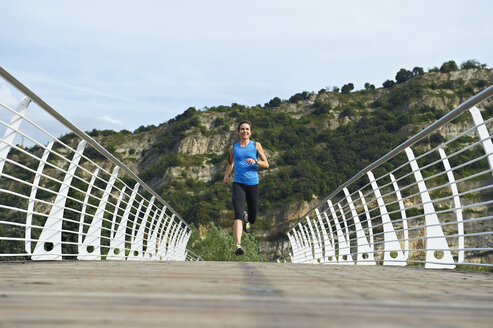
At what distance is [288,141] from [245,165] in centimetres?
7589

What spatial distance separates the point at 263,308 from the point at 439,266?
2.84 metres

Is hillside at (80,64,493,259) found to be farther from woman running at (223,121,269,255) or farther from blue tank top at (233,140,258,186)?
blue tank top at (233,140,258,186)

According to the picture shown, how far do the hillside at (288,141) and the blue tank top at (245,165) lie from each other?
47790mm

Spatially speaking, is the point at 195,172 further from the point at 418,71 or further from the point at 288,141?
the point at 418,71

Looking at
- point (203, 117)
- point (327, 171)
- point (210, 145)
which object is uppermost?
point (203, 117)

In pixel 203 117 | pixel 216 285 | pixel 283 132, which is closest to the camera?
pixel 216 285

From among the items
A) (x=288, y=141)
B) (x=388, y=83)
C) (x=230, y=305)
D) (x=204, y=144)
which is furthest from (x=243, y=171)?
(x=388, y=83)

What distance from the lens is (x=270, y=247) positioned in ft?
173

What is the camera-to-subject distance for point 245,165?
16.5ft

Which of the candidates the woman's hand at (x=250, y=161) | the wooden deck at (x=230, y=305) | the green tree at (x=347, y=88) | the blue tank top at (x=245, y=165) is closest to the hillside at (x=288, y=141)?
the green tree at (x=347, y=88)

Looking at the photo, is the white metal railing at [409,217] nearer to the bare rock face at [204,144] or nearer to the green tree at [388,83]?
the bare rock face at [204,144]

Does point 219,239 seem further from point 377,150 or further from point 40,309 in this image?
point 377,150

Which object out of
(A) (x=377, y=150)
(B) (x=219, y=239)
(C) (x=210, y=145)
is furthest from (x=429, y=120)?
(B) (x=219, y=239)

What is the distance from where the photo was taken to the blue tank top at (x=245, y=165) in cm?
498
